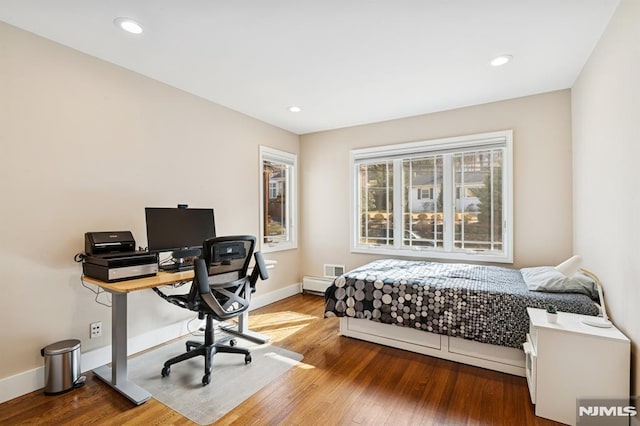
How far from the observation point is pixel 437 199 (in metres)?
3.88

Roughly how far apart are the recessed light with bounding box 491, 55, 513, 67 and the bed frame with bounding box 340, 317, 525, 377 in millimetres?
2305

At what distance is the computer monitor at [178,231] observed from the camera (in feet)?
8.46

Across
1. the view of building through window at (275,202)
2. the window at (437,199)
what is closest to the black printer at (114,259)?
the view of building through window at (275,202)

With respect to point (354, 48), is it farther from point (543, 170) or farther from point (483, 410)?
point (483, 410)

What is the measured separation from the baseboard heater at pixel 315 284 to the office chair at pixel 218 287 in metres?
2.12

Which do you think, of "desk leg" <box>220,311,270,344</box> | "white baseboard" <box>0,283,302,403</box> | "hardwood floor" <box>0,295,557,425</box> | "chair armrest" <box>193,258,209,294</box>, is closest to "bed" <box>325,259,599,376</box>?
"hardwood floor" <box>0,295,557,425</box>

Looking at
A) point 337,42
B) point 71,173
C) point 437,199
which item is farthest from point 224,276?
point 437,199

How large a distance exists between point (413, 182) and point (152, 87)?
10.2 ft

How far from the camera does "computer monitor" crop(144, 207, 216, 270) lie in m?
2.58

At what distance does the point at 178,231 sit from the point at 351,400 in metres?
1.96

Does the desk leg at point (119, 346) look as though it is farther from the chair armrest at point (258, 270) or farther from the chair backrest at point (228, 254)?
the chair armrest at point (258, 270)

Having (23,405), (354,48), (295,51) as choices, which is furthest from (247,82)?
(23,405)

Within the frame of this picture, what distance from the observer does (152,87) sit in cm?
291

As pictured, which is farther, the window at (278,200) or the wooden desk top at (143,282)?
the window at (278,200)
